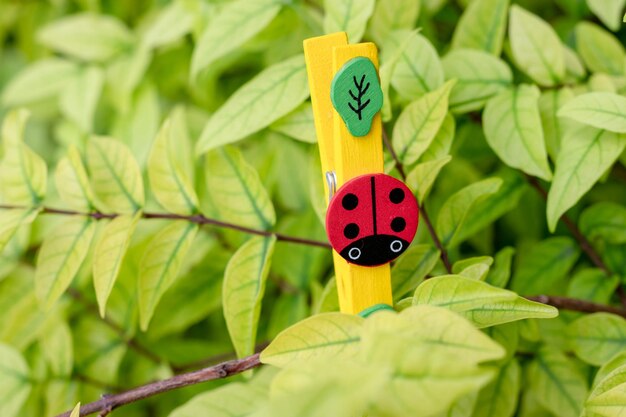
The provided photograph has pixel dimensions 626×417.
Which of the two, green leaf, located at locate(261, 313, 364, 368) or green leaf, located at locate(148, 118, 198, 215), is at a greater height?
green leaf, located at locate(148, 118, 198, 215)

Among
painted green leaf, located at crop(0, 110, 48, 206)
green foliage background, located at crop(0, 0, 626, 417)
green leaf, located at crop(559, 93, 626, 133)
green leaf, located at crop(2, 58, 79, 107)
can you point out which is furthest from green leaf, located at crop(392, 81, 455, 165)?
green leaf, located at crop(2, 58, 79, 107)

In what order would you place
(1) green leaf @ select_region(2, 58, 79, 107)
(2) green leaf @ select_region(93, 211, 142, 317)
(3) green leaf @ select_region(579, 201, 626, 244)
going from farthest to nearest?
(1) green leaf @ select_region(2, 58, 79, 107)
(3) green leaf @ select_region(579, 201, 626, 244)
(2) green leaf @ select_region(93, 211, 142, 317)

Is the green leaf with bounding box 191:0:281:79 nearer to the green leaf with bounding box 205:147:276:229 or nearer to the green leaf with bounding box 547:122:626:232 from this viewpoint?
the green leaf with bounding box 205:147:276:229

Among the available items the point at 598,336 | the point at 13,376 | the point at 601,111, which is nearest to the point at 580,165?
the point at 601,111

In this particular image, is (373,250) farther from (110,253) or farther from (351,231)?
(110,253)

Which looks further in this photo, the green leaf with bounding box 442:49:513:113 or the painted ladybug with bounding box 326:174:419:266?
the green leaf with bounding box 442:49:513:113
